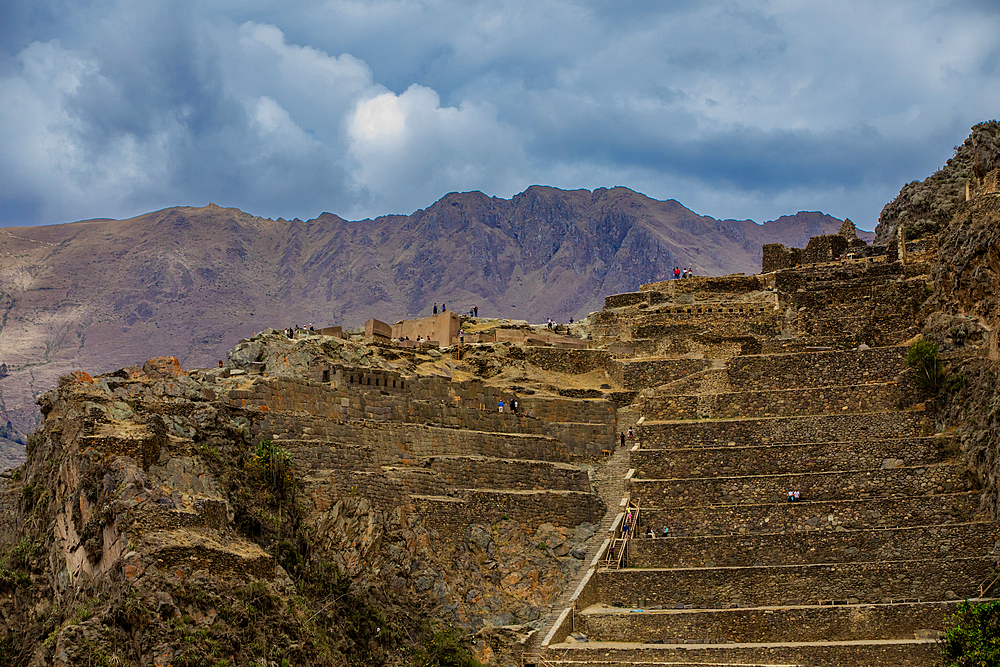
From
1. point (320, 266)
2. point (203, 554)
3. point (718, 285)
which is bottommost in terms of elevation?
point (203, 554)

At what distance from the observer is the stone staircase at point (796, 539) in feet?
99.0

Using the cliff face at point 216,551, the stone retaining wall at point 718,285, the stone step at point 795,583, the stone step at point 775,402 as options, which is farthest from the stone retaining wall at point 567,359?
the stone step at point 795,583

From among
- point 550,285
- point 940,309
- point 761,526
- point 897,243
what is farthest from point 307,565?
point 550,285

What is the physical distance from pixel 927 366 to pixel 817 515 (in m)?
6.51

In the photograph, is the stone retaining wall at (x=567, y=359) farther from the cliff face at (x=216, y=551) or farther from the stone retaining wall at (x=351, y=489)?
the stone retaining wall at (x=351, y=489)

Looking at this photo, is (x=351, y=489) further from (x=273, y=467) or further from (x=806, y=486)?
(x=806, y=486)

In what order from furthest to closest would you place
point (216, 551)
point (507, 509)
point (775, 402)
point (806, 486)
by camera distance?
point (775, 402) → point (507, 509) → point (806, 486) → point (216, 551)

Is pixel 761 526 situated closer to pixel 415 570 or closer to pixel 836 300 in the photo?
pixel 415 570

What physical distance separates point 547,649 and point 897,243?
24.0 metres

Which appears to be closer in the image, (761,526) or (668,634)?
(668,634)

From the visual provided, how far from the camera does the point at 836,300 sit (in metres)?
44.5

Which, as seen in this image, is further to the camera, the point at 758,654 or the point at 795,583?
the point at 795,583

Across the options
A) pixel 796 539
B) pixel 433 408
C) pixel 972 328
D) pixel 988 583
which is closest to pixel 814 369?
pixel 972 328

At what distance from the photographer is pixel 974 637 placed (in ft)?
86.8
